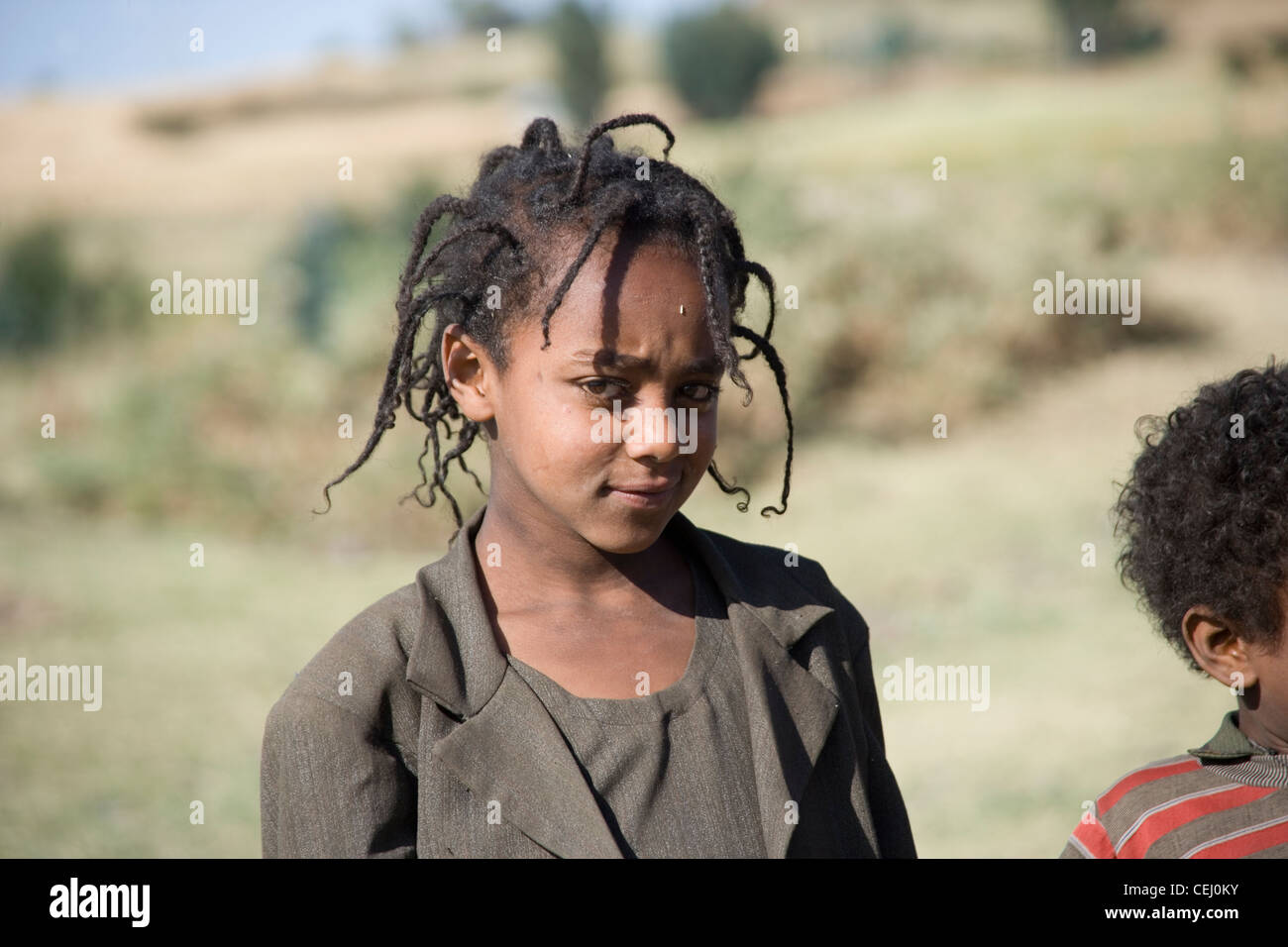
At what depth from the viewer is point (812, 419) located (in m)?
8.63

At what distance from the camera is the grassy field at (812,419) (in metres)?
5.27

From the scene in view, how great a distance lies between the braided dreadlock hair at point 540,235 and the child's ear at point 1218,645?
2.29 feet

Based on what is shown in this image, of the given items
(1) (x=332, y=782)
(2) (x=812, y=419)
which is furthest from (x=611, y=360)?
(2) (x=812, y=419)

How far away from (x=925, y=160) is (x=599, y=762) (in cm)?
1063

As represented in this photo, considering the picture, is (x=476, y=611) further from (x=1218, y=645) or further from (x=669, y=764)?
(x=1218, y=645)

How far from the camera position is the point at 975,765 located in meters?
4.97

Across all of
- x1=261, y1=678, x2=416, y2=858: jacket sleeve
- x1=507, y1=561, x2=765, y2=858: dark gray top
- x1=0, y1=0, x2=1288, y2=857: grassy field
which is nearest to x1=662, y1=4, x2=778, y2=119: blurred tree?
x1=0, y1=0, x2=1288, y2=857: grassy field

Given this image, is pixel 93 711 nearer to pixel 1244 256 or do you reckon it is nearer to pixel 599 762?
pixel 599 762

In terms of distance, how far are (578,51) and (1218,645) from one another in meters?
13.1

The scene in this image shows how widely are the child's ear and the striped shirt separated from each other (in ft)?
0.28

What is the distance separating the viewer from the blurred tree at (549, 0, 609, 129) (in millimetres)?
13727

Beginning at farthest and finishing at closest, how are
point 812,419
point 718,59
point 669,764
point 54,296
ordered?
point 718,59 < point 54,296 < point 812,419 < point 669,764

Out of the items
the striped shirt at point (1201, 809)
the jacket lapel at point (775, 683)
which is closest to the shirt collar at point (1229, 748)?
the striped shirt at point (1201, 809)

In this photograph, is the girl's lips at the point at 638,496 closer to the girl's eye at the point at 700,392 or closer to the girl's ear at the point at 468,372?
the girl's eye at the point at 700,392
